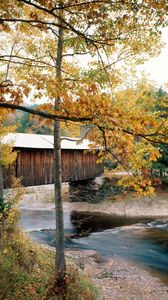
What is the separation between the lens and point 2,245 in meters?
8.66

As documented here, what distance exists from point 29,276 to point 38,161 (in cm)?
1276

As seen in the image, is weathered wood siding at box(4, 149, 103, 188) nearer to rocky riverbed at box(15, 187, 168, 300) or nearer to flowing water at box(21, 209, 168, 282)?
flowing water at box(21, 209, 168, 282)

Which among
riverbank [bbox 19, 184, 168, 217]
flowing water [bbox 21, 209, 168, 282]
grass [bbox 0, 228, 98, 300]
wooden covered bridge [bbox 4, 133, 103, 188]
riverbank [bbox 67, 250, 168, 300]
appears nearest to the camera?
grass [bbox 0, 228, 98, 300]

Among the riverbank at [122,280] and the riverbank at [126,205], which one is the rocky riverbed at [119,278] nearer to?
the riverbank at [122,280]

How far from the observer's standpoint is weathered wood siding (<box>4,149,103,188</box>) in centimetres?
1855

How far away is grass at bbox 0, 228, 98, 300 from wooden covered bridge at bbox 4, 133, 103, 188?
7457 mm

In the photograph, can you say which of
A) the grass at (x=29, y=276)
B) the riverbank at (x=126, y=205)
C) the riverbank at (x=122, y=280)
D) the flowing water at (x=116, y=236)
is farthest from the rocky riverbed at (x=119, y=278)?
the riverbank at (x=126, y=205)

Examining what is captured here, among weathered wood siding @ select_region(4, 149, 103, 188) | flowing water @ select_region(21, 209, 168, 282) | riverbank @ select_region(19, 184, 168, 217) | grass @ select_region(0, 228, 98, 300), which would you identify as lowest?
flowing water @ select_region(21, 209, 168, 282)

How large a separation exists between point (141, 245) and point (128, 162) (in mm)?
11441

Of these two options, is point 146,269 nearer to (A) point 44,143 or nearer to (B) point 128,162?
(B) point 128,162

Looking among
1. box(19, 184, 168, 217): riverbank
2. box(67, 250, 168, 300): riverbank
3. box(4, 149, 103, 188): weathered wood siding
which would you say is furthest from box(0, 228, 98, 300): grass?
box(19, 184, 168, 217): riverbank

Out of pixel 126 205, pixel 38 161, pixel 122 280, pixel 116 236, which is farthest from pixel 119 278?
pixel 126 205

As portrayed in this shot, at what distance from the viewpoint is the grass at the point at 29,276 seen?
663 cm

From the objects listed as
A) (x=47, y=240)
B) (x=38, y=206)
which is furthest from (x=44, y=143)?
(x=38, y=206)
